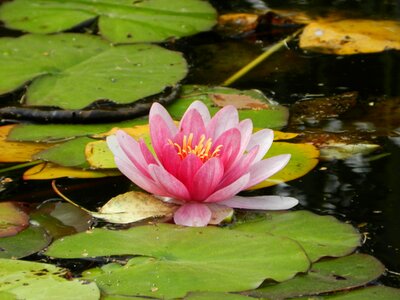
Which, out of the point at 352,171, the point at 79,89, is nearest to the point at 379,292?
the point at 352,171

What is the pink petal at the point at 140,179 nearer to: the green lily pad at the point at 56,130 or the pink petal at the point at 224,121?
the pink petal at the point at 224,121

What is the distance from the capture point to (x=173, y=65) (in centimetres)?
268

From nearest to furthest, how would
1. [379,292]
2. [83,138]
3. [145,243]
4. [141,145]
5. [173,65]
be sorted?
[379,292] → [145,243] → [141,145] → [83,138] → [173,65]

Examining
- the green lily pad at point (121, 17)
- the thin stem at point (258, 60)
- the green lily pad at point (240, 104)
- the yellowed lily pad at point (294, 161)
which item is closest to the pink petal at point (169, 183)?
the yellowed lily pad at point (294, 161)

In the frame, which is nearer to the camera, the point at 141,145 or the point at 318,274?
the point at 318,274

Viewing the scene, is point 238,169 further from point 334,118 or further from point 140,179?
point 334,118

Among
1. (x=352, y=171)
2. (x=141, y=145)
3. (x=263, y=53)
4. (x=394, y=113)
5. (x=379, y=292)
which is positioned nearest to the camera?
(x=379, y=292)

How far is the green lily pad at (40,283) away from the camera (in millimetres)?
1387

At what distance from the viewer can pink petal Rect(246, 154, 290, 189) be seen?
1.81 meters

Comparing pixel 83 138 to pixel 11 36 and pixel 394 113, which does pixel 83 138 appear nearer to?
pixel 394 113

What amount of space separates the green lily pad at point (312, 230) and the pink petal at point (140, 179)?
19 cm

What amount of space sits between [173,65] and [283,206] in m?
1.02

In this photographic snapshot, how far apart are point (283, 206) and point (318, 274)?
294 millimetres

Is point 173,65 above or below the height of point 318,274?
above
